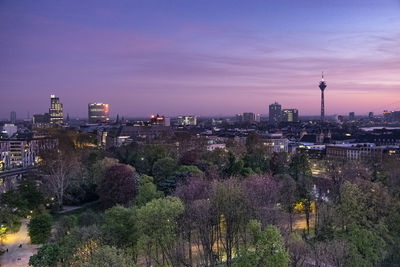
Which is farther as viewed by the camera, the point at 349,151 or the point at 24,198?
the point at 349,151

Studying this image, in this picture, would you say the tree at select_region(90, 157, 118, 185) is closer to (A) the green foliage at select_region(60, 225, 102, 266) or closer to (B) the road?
(B) the road

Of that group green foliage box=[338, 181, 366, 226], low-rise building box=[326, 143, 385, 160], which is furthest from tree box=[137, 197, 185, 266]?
low-rise building box=[326, 143, 385, 160]

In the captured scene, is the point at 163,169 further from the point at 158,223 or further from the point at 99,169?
the point at 158,223

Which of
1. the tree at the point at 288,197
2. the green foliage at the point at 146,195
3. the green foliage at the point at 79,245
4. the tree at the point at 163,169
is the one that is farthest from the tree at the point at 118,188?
the tree at the point at 288,197

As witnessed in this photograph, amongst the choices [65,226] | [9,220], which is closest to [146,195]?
[65,226]

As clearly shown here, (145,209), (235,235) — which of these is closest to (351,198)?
(235,235)

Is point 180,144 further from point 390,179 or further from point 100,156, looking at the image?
point 390,179
